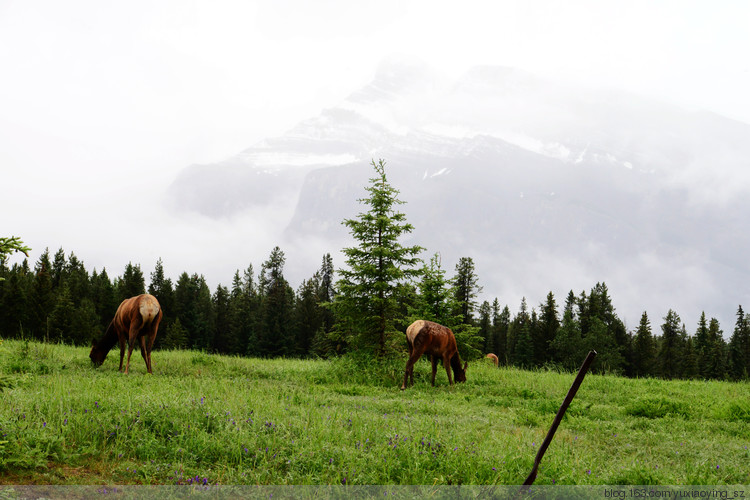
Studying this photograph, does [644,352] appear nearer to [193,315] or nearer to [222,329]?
[222,329]

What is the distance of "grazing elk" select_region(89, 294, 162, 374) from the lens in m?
13.7

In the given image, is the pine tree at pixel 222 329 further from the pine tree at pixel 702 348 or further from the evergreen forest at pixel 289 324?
the pine tree at pixel 702 348

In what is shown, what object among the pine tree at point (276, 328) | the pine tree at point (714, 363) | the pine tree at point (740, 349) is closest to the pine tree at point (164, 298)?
the pine tree at point (276, 328)

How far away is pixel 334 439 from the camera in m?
6.47

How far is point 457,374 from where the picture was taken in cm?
1525

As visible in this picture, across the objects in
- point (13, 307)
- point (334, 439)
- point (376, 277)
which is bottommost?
point (13, 307)

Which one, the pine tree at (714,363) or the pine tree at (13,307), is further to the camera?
the pine tree at (714,363)

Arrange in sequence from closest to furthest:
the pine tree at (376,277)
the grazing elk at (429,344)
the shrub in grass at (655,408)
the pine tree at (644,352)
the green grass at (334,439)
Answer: the green grass at (334,439) < the shrub in grass at (655,408) < the grazing elk at (429,344) < the pine tree at (376,277) < the pine tree at (644,352)

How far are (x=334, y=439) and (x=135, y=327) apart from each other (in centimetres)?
976

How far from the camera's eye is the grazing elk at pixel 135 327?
45.0ft

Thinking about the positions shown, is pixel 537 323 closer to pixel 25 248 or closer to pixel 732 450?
pixel 732 450

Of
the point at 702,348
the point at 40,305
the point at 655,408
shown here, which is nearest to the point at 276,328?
the point at 40,305

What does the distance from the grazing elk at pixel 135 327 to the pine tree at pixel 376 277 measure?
21.6ft

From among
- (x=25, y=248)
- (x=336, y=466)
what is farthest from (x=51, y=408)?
(x=336, y=466)
